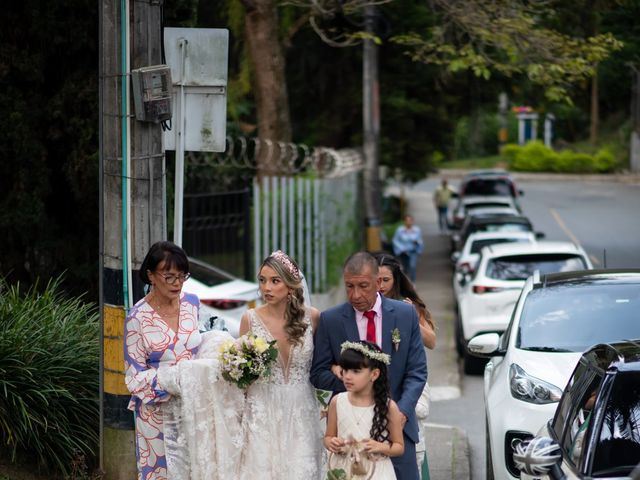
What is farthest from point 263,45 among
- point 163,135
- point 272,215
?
point 163,135

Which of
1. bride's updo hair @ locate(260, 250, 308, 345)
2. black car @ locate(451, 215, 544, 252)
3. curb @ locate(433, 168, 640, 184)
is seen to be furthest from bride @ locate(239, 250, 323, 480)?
curb @ locate(433, 168, 640, 184)

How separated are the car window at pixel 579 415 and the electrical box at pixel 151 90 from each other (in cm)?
298

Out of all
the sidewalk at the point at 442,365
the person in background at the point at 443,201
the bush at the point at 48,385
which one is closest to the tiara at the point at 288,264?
the bush at the point at 48,385

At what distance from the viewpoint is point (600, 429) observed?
541cm

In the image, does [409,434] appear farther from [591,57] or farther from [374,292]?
[591,57]

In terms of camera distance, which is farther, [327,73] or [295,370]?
[327,73]

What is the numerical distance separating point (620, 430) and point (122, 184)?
339 cm

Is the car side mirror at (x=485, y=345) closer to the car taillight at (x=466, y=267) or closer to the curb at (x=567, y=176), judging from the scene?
the car taillight at (x=466, y=267)

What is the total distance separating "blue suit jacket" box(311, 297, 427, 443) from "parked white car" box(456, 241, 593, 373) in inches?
335

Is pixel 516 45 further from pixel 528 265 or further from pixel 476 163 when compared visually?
pixel 476 163

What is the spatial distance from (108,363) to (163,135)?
4.80 feet

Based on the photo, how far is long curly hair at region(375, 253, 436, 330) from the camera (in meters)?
7.72

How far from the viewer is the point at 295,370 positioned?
6523 millimetres

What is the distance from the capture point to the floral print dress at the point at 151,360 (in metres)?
6.42
